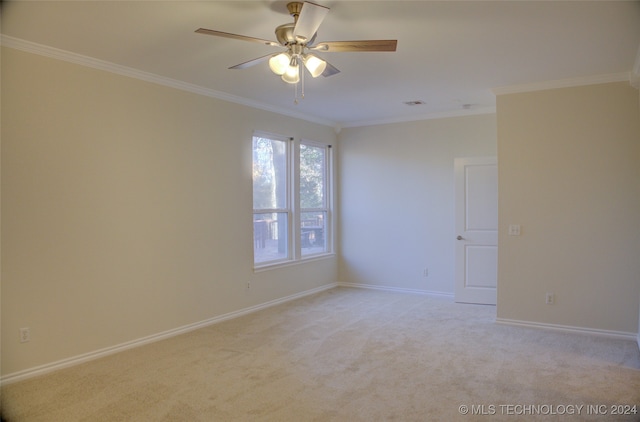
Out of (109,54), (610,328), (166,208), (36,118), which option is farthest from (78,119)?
(610,328)

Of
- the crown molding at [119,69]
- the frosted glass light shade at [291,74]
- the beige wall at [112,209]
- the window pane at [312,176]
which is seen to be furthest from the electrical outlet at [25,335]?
the window pane at [312,176]

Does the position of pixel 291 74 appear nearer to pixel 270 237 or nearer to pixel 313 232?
pixel 270 237

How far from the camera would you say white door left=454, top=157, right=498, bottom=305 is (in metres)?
5.88

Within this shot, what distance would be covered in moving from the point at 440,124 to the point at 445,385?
403cm

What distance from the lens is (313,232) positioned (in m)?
6.85

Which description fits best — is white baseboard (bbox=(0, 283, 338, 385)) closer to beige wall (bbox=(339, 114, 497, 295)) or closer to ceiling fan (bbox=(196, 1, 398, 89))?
beige wall (bbox=(339, 114, 497, 295))

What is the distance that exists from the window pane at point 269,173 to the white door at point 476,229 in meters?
2.37

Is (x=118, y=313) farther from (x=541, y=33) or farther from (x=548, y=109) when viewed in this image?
(x=548, y=109)

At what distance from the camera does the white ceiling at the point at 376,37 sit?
287cm

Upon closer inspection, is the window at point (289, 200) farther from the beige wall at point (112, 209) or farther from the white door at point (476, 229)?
the white door at point (476, 229)

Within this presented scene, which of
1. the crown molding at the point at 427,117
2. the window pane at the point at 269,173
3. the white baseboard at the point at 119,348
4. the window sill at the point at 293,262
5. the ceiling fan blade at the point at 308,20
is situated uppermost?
the crown molding at the point at 427,117

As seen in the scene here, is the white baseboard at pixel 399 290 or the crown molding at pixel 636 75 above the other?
the crown molding at pixel 636 75

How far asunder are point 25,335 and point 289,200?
3522mm

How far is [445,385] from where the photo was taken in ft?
10.8
